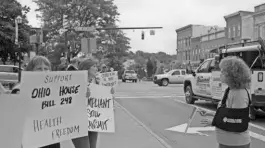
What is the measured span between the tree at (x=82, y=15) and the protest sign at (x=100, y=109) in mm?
37268

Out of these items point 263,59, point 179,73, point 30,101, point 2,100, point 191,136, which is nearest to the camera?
point 2,100

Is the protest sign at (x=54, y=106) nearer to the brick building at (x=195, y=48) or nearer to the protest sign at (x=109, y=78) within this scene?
the protest sign at (x=109, y=78)

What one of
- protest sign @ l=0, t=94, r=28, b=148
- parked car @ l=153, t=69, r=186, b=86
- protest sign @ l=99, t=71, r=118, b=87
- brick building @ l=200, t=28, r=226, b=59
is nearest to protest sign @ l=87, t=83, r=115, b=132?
protest sign @ l=0, t=94, r=28, b=148

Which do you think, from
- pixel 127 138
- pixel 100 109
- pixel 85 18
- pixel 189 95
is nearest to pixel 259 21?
pixel 85 18

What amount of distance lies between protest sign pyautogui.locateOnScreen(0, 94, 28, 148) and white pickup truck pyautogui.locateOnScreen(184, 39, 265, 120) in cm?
499

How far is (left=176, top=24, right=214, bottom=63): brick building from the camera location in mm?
69562

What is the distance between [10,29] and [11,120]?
24.8 metres

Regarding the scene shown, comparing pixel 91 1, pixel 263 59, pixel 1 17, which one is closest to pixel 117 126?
pixel 263 59

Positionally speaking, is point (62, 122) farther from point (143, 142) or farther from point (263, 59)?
point (263, 59)

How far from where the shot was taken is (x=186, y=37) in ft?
237

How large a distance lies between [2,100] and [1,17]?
26.0 metres

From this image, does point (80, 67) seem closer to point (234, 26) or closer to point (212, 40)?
point (234, 26)

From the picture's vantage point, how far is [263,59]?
9523 mm

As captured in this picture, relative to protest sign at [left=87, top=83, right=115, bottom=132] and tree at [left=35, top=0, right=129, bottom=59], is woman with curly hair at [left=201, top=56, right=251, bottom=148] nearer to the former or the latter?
protest sign at [left=87, top=83, right=115, bottom=132]
